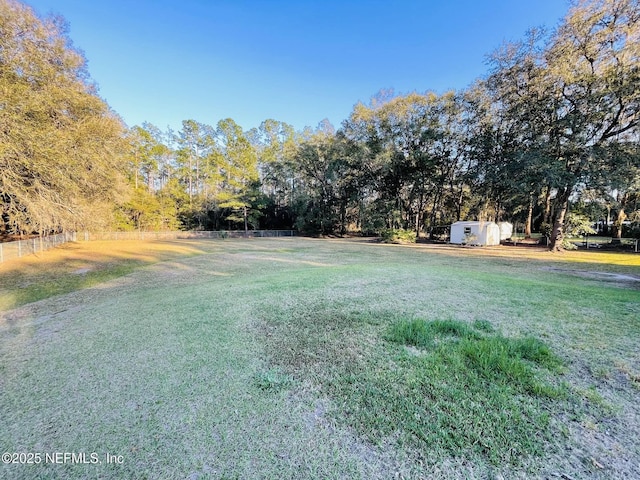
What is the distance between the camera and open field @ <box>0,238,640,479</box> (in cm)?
138

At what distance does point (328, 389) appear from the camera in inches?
78.4

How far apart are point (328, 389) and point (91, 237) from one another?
26.4m

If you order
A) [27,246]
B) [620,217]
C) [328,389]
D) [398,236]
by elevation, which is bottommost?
[328,389]

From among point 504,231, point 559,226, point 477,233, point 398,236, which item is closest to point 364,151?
point 398,236

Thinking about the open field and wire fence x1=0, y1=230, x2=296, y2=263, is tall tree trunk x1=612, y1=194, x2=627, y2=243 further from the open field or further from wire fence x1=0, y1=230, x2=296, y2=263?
wire fence x1=0, y1=230, x2=296, y2=263

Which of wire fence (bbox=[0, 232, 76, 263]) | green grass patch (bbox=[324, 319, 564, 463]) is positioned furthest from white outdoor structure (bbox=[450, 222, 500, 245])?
wire fence (bbox=[0, 232, 76, 263])

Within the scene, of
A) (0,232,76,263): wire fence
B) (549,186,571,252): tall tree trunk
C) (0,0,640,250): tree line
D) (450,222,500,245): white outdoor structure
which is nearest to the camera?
(0,0,640,250): tree line

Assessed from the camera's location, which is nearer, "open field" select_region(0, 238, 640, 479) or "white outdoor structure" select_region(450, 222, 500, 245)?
"open field" select_region(0, 238, 640, 479)

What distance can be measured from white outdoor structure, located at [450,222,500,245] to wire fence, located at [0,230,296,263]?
18.2 metres

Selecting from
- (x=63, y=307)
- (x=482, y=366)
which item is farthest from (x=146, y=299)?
(x=482, y=366)

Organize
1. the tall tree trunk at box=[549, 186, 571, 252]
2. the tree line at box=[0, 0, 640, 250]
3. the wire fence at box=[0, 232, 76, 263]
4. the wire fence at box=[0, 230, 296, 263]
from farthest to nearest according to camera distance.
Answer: the tall tree trunk at box=[549, 186, 571, 252]
the wire fence at box=[0, 230, 296, 263]
the wire fence at box=[0, 232, 76, 263]
the tree line at box=[0, 0, 640, 250]

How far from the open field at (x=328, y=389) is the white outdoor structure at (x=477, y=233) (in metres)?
13.8

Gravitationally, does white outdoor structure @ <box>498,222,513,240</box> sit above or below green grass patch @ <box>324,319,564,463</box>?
above

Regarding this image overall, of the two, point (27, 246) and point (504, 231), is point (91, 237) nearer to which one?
point (27, 246)
